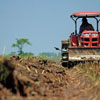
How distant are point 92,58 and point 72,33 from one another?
205 cm

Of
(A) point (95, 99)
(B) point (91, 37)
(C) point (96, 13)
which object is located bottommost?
(A) point (95, 99)

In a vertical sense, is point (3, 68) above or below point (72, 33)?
below

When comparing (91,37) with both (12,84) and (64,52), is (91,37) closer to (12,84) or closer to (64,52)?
(64,52)

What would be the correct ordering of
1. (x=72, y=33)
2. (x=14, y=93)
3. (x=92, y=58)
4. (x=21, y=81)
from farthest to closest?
(x=72, y=33), (x=92, y=58), (x=21, y=81), (x=14, y=93)

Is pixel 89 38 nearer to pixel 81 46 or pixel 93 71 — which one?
pixel 81 46

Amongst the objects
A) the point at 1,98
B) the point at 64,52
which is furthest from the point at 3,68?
the point at 64,52

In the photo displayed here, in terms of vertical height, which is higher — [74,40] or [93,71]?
[74,40]

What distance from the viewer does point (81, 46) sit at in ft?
56.7

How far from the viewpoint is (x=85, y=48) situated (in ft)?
54.3

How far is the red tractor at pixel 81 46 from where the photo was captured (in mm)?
16453

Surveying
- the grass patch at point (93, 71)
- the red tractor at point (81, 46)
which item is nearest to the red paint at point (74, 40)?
the red tractor at point (81, 46)

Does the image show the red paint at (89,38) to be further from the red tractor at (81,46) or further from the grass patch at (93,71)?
the grass patch at (93,71)

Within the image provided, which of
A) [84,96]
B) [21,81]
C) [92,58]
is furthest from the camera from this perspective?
[92,58]

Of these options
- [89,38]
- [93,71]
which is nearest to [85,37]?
[89,38]
